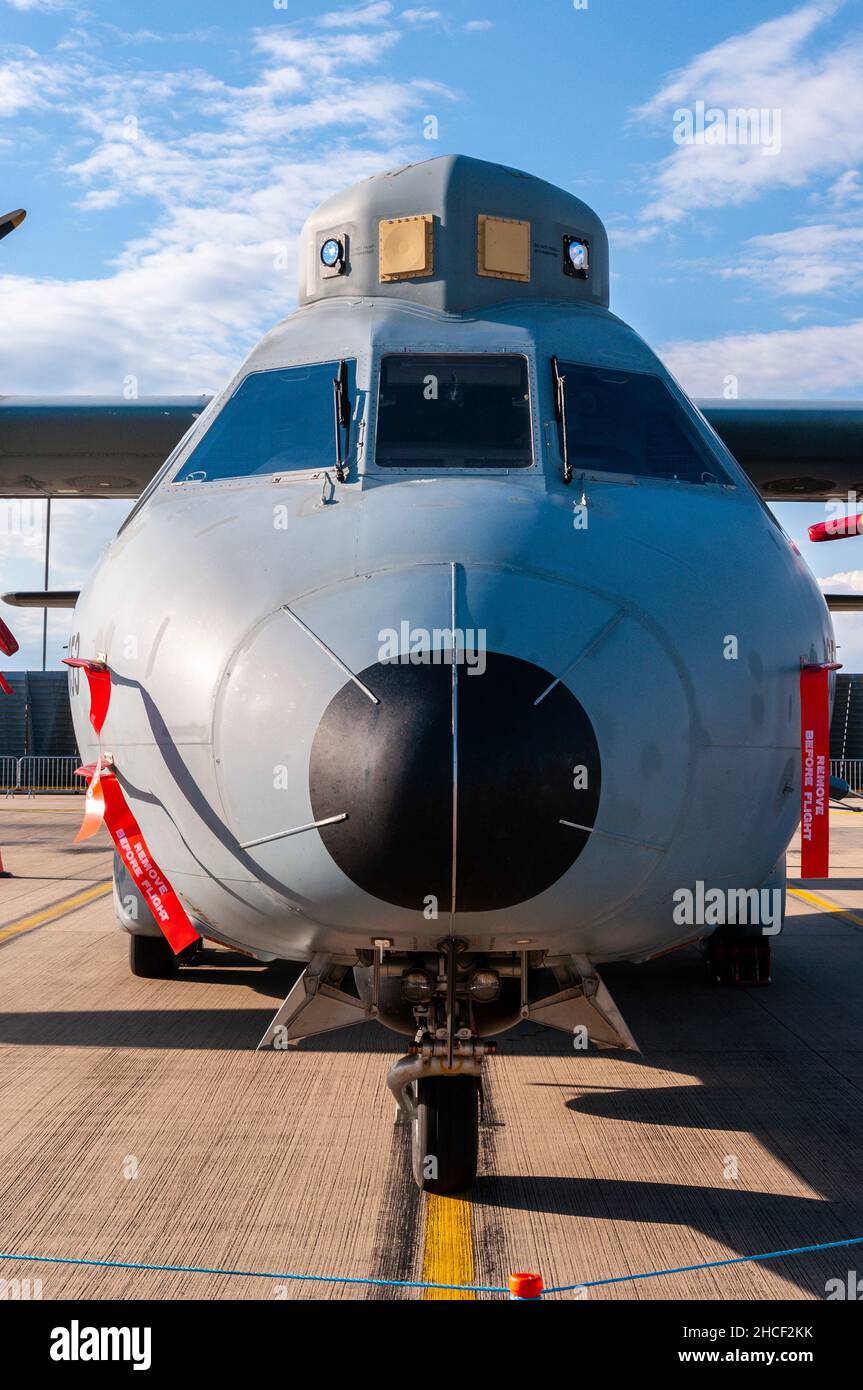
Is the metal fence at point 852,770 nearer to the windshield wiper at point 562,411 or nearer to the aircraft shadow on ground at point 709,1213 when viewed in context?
the windshield wiper at point 562,411

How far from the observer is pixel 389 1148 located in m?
5.04

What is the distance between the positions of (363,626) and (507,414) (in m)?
1.66

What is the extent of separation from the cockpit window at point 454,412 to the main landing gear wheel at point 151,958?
165 inches

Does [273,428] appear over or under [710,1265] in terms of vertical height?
over

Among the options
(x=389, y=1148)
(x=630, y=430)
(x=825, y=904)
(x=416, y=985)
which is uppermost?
(x=630, y=430)

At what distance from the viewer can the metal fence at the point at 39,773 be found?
28.6 metres

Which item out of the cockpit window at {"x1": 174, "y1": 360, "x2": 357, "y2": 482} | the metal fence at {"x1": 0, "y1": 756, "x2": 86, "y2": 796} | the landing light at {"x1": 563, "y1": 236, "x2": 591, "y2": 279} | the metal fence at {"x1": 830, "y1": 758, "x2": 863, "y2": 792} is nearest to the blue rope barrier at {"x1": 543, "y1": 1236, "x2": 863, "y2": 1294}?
the cockpit window at {"x1": 174, "y1": 360, "x2": 357, "y2": 482}

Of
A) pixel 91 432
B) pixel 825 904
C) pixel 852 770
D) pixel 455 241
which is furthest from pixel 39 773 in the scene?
pixel 455 241

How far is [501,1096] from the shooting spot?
18.9 feet

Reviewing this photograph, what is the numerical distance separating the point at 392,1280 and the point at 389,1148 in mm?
1210

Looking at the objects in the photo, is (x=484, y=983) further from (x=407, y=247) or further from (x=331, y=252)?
(x=331, y=252)

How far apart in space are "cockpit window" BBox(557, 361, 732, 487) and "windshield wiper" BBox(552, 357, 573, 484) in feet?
0.06

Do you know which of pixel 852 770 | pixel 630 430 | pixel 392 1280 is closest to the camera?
pixel 392 1280

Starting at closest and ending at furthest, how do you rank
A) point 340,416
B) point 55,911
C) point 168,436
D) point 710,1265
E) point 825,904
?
point 710,1265 → point 340,416 → point 168,436 → point 55,911 → point 825,904
